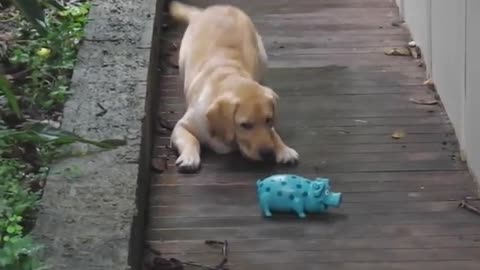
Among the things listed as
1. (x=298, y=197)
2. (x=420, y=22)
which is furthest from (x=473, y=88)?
(x=420, y=22)

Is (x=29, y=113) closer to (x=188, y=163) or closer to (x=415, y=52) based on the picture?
(x=188, y=163)

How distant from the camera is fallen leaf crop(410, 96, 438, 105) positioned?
5641mm

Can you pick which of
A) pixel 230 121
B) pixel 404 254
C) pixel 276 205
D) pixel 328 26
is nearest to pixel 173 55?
pixel 328 26

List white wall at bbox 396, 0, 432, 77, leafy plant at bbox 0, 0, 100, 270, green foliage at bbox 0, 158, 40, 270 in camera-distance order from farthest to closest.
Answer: white wall at bbox 396, 0, 432, 77 → leafy plant at bbox 0, 0, 100, 270 → green foliage at bbox 0, 158, 40, 270

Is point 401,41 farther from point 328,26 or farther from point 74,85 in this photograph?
point 74,85

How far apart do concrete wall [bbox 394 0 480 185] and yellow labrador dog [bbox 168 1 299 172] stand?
0.74 metres

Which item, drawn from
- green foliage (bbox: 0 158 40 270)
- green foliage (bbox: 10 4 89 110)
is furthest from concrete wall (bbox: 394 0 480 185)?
green foliage (bbox: 0 158 40 270)

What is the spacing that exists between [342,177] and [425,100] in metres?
0.98

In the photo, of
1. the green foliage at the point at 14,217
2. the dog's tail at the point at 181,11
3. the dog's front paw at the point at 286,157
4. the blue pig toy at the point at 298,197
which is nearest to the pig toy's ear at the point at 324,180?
the blue pig toy at the point at 298,197

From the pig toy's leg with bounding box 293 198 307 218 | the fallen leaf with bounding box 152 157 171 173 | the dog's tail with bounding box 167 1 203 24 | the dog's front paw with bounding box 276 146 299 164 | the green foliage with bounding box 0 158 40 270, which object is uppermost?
the green foliage with bounding box 0 158 40 270

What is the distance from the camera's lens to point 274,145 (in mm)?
5008

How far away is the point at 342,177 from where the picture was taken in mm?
4883

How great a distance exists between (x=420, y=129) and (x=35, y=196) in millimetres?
2105

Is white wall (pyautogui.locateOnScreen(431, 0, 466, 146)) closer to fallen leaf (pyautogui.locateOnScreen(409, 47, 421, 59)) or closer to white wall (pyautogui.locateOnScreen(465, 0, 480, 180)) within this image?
white wall (pyautogui.locateOnScreen(465, 0, 480, 180))
